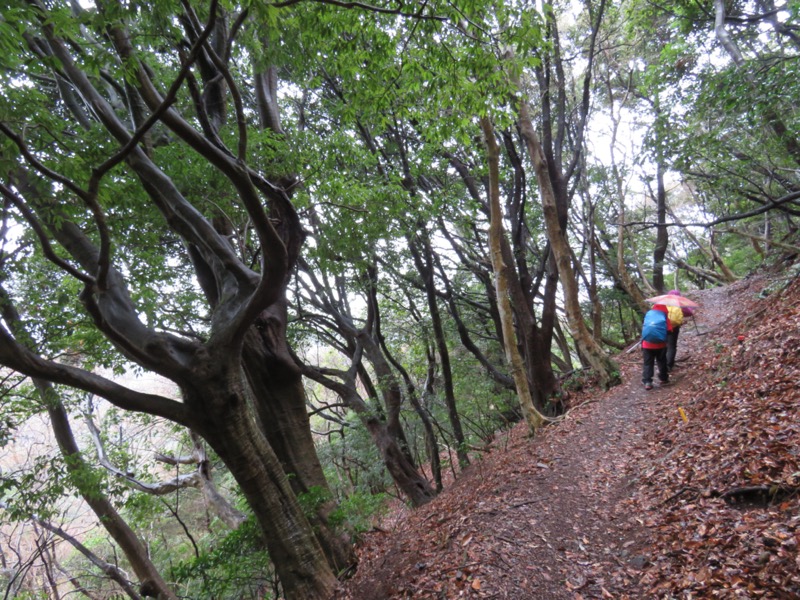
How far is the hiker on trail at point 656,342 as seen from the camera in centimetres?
735

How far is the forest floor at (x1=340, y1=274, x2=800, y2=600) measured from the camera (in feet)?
9.75

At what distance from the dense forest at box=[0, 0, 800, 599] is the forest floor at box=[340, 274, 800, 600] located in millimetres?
1363

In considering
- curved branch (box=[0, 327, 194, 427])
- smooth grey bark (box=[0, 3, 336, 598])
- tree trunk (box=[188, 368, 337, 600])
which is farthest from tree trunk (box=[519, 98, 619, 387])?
curved branch (box=[0, 327, 194, 427])

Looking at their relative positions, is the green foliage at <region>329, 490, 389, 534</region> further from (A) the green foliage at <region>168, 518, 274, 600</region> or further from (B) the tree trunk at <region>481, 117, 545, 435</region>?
(B) the tree trunk at <region>481, 117, 545, 435</region>

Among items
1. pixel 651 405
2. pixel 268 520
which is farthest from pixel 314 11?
pixel 651 405

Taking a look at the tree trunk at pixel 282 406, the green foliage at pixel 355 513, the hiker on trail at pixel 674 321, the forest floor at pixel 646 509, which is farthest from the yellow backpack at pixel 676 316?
the tree trunk at pixel 282 406

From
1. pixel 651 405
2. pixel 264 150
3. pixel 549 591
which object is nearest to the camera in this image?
pixel 549 591

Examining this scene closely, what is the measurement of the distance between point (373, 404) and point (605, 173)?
11288 mm

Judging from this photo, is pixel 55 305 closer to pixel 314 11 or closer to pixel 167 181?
pixel 167 181

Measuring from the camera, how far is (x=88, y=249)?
4.80 m

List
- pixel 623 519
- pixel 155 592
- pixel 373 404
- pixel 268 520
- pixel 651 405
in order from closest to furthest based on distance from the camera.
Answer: pixel 623 519 → pixel 268 520 → pixel 651 405 → pixel 155 592 → pixel 373 404

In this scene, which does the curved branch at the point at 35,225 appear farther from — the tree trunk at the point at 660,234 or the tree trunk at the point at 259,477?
the tree trunk at the point at 660,234

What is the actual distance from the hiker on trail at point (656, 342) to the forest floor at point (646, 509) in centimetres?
48

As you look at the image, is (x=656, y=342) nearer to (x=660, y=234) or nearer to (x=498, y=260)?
(x=498, y=260)
